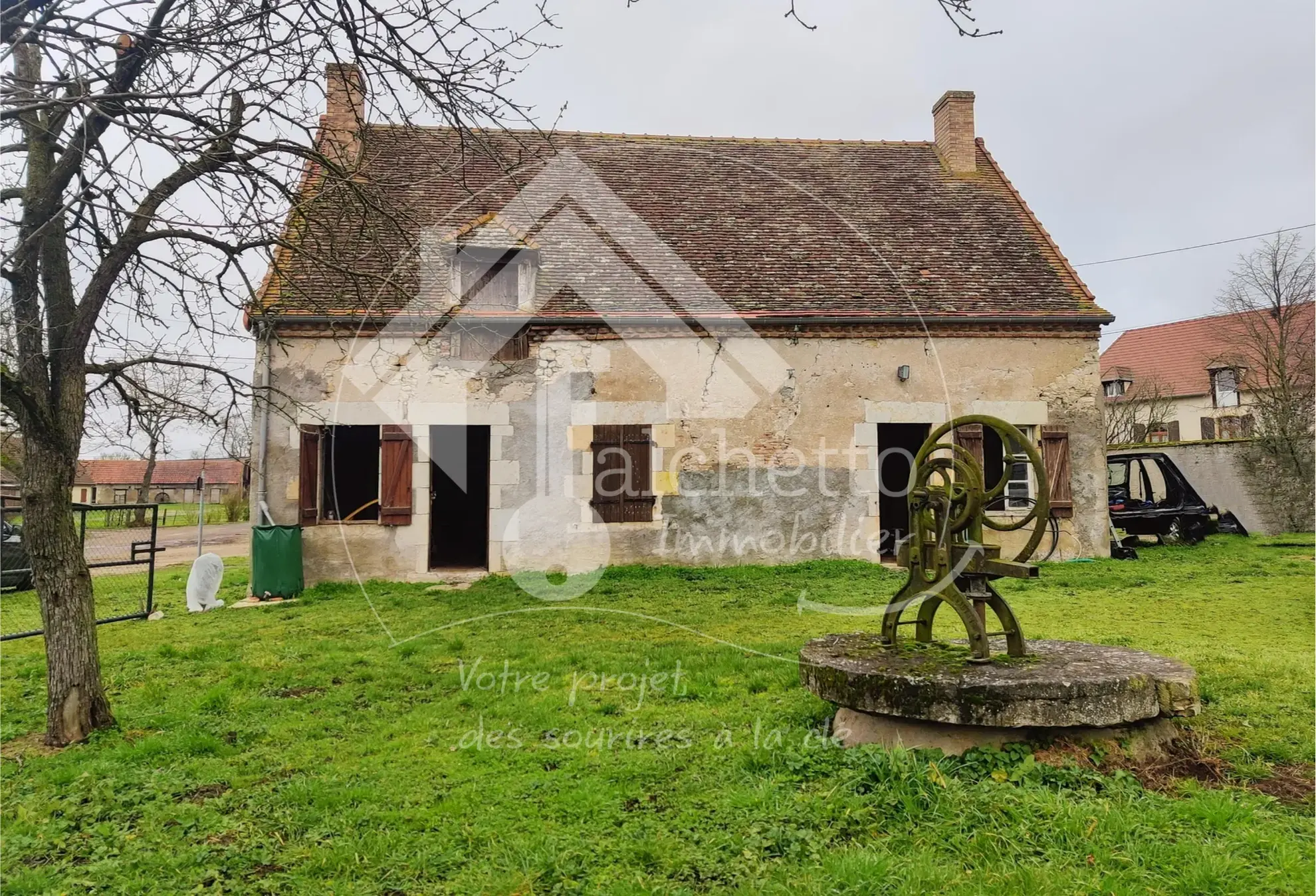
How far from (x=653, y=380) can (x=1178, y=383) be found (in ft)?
93.9

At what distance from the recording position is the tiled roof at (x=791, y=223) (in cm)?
1105

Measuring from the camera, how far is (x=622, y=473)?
10609 millimetres

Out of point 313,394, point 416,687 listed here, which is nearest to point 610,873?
point 416,687

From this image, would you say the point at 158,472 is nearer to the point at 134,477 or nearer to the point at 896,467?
the point at 134,477

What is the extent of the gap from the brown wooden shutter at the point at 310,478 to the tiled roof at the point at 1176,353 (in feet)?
91.0

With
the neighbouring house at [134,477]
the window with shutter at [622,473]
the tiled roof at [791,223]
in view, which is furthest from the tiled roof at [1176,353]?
the neighbouring house at [134,477]

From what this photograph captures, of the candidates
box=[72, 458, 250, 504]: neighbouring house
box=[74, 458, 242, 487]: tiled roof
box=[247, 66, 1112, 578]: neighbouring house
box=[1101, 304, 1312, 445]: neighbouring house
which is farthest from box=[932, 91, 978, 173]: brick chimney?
box=[74, 458, 242, 487]: tiled roof

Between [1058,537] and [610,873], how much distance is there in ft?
33.7

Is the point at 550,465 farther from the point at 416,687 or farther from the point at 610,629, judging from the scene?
A: the point at 416,687

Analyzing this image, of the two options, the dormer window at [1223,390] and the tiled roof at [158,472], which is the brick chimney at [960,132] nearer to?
the dormer window at [1223,390]

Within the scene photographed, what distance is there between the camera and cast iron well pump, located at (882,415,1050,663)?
3852mm

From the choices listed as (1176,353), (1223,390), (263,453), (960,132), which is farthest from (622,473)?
(1176,353)

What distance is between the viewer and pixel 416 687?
17.7 feet

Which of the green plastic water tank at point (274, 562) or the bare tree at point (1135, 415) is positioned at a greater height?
the bare tree at point (1135, 415)
